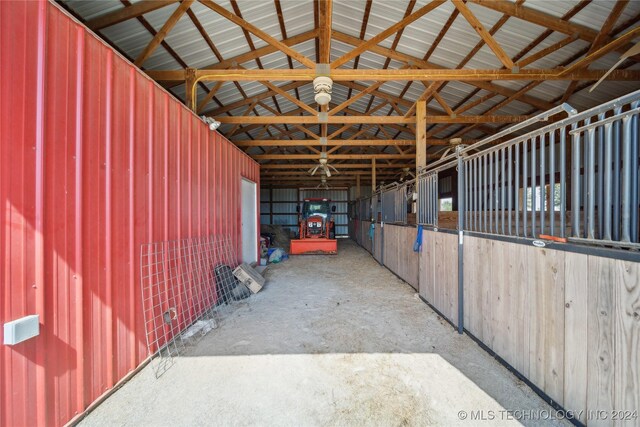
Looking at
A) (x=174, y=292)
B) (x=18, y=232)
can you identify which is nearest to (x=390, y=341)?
(x=174, y=292)

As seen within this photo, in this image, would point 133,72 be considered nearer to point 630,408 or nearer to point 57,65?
point 57,65

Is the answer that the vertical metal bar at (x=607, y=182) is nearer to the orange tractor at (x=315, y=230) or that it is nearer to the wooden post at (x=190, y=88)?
the wooden post at (x=190, y=88)

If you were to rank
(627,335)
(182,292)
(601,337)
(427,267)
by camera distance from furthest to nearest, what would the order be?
1. (427,267)
2. (182,292)
3. (601,337)
4. (627,335)

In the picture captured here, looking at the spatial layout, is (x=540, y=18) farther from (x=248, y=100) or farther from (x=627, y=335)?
(x=248, y=100)

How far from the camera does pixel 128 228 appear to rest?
2.52 m

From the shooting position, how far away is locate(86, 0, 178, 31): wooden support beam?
3711 millimetres

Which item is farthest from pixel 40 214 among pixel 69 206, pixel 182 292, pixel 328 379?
pixel 328 379

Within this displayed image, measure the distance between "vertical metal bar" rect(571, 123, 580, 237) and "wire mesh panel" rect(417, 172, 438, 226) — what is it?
7.04 ft

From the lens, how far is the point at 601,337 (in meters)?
1.61

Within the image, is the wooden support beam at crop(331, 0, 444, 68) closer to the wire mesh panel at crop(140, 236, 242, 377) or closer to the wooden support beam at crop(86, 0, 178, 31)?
the wooden support beam at crop(86, 0, 178, 31)

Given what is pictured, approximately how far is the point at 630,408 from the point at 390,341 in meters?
1.87

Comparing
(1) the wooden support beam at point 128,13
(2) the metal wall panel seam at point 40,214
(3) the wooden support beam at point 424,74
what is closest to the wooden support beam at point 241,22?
(3) the wooden support beam at point 424,74

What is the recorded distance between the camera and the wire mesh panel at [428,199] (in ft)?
13.6

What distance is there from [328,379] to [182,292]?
2235 millimetres
